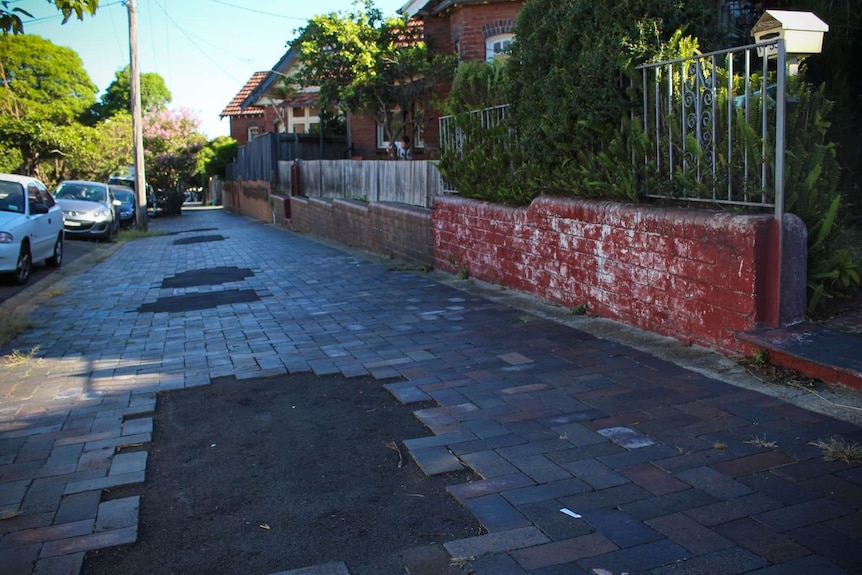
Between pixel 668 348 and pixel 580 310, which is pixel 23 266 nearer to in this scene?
pixel 580 310

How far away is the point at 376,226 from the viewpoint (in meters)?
14.3

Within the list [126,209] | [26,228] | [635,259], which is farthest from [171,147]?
[635,259]

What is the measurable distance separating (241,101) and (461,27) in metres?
29.5

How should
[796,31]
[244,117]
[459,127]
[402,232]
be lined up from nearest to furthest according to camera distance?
[796,31] → [459,127] → [402,232] → [244,117]

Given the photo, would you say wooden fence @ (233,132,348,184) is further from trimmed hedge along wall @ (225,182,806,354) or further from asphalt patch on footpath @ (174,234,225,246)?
trimmed hedge along wall @ (225,182,806,354)

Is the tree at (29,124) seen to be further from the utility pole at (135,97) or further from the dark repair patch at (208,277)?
the dark repair patch at (208,277)

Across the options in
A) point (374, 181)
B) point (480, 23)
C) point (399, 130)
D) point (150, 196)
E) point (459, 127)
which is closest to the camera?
point (459, 127)

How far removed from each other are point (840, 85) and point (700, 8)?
321 cm

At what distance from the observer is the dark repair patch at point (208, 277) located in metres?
11.7

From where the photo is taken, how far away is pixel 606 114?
7.07 m

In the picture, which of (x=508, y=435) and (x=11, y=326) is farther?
(x=11, y=326)

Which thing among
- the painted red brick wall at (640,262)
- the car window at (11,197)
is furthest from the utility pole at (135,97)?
the painted red brick wall at (640,262)

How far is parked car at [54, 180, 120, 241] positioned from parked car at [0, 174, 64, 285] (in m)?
5.93

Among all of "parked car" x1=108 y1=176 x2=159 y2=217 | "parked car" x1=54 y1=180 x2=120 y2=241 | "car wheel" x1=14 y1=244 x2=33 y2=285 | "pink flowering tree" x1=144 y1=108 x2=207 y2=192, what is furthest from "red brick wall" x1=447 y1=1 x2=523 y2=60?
"pink flowering tree" x1=144 y1=108 x2=207 y2=192
